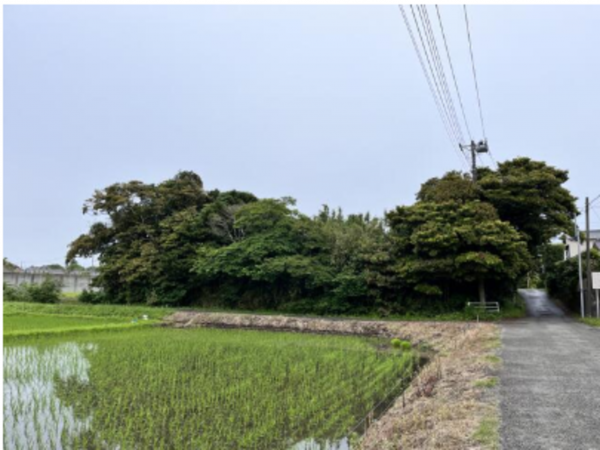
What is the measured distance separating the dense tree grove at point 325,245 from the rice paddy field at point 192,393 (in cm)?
677

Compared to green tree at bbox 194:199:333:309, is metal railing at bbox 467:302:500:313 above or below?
below

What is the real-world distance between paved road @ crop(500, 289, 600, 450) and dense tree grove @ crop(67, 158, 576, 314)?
6499 millimetres

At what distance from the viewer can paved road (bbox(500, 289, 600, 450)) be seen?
4164 mm

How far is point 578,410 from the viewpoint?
197 inches

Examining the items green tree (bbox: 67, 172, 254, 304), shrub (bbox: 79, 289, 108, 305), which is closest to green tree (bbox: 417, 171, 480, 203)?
green tree (bbox: 67, 172, 254, 304)

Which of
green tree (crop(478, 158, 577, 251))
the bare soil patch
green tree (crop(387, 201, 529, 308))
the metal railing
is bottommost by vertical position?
the bare soil patch

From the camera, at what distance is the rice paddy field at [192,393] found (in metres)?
4.86

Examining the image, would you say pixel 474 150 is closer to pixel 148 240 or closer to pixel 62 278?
pixel 148 240

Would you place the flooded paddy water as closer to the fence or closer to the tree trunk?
the tree trunk

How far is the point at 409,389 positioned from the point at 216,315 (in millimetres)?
12600

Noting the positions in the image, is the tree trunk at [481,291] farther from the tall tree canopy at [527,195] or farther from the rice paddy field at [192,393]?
the rice paddy field at [192,393]

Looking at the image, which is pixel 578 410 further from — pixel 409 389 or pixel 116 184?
pixel 116 184

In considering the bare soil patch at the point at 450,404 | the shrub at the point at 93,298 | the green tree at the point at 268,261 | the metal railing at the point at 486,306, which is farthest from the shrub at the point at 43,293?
the metal railing at the point at 486,306

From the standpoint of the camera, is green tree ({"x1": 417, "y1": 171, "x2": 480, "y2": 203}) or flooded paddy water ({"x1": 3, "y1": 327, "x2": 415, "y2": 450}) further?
green tree ({"x1": 417, "y1": 171, "x2": 480, "y2": 203})
